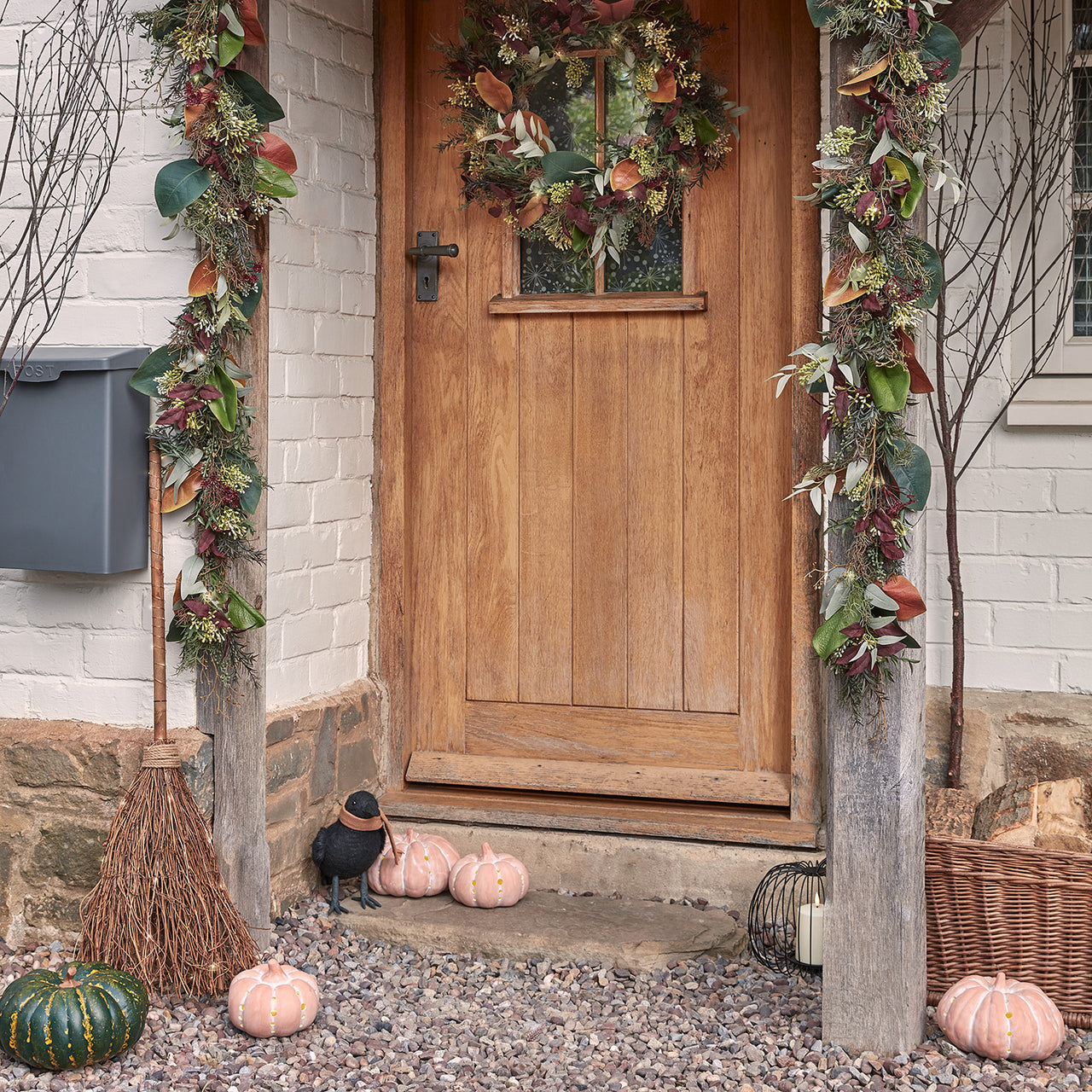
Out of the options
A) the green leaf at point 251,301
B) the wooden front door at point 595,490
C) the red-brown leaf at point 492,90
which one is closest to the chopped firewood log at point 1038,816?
the wooden front door at point 595,490

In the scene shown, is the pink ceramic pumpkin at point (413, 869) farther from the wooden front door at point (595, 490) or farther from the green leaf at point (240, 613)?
the green leaf at point (240, 613)

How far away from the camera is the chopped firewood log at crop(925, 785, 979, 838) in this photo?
3.08 metres

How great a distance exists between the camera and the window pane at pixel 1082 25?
3.39 meters

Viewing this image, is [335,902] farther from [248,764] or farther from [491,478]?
[491,478]

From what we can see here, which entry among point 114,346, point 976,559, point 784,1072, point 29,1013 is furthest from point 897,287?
point 29,1013

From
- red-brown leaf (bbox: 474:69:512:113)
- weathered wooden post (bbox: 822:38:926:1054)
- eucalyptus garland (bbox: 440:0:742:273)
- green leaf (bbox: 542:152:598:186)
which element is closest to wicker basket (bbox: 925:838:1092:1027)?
weathered wooden post (bbox: 822:38:926:1054)

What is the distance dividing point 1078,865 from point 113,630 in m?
2.30

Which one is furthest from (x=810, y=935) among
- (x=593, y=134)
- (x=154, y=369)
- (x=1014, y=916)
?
(x=593, y=134)

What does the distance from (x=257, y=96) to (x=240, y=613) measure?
1.23 metres

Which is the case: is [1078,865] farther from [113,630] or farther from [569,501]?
[113,630]

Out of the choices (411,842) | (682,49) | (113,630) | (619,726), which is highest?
(682,49)

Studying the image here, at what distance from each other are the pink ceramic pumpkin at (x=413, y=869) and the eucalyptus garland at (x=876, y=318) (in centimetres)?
134

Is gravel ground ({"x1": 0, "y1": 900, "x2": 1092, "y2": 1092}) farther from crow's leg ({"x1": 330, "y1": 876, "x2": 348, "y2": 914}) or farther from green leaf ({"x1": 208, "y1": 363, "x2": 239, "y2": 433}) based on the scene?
green leaf ({"x1": 208, "y1": 363, "x2": 239, "y2": 433})

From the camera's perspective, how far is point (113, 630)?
3275mm
